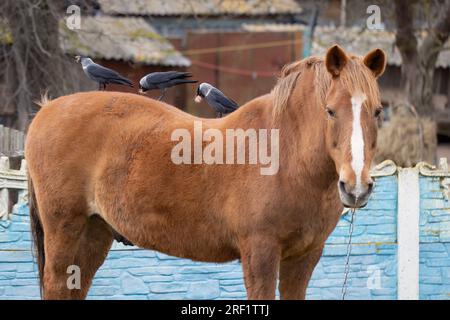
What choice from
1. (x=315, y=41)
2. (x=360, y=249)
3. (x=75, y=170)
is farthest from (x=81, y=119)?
(x=315, y=41)

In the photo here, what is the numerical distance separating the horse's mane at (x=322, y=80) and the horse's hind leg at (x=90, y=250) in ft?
5.06

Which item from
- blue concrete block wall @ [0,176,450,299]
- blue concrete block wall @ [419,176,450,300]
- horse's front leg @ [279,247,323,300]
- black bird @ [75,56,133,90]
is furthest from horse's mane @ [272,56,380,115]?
blue concrete block wall @ [419,176,450,300]

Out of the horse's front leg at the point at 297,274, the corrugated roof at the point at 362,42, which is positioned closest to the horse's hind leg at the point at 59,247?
the horse's front leg at the point at 297,274

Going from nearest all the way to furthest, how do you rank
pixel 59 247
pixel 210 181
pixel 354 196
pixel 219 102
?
→ 1. pixel 354 196
2. pixel 210 181
3. pixel 59 247
4. pixel 219 102

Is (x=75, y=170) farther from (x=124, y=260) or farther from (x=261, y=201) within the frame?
(x=124, y=260)

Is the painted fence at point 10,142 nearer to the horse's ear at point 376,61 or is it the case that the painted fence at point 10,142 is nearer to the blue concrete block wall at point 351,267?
the blue concrete block wall at point 351,267

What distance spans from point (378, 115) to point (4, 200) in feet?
12.3

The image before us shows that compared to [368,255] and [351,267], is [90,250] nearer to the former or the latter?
[351,267]

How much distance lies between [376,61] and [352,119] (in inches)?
19.4

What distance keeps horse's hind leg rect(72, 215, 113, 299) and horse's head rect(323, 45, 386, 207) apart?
6.14ft

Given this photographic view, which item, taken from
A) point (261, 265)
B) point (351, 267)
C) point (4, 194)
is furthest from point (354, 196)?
point (4, 194)

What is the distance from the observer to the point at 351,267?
8008mm

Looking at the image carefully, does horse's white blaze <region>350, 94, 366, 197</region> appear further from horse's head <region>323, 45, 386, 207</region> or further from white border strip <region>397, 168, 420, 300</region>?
white border strip <region>397, 168, 420, 300</region>

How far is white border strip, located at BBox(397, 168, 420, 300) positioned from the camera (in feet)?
26.2
